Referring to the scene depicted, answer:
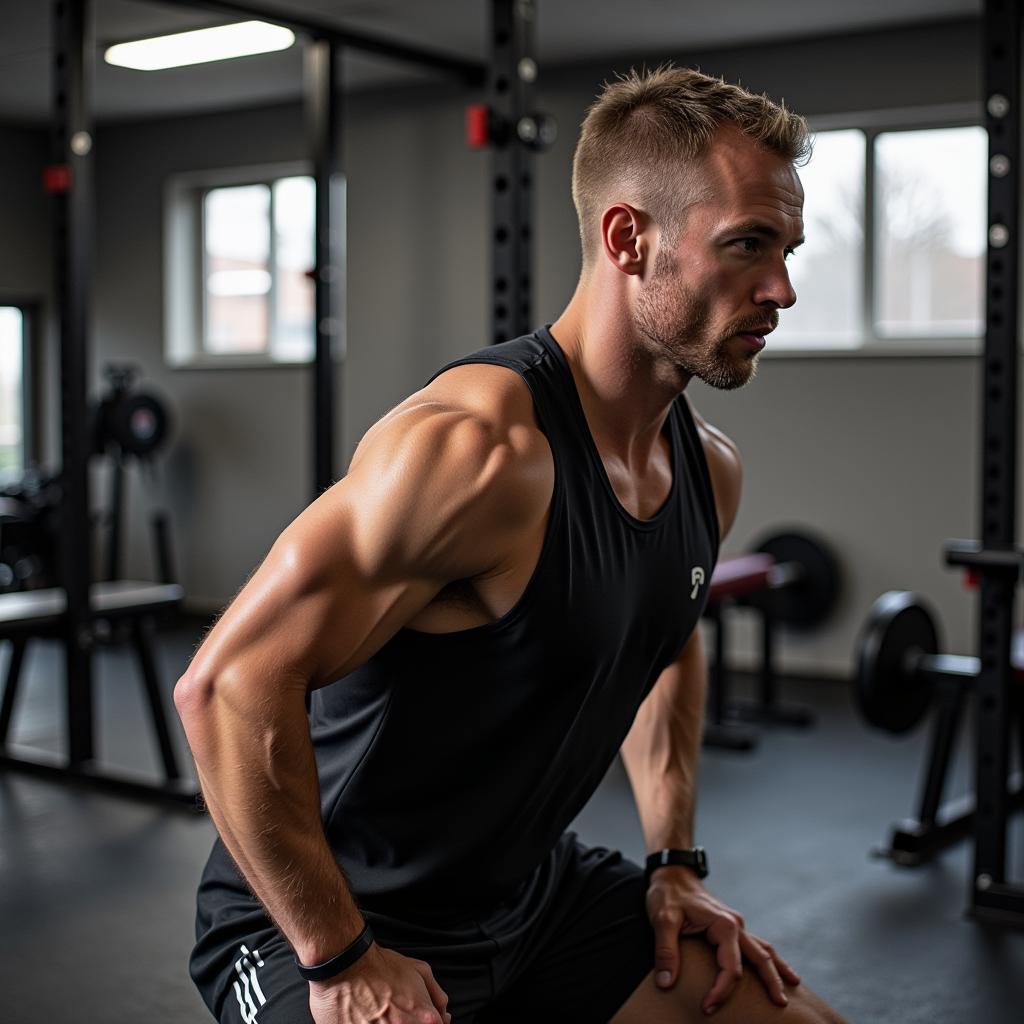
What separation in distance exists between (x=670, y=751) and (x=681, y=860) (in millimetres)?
133

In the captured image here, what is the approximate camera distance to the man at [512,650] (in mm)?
1075

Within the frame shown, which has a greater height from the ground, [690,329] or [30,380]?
[30,380]

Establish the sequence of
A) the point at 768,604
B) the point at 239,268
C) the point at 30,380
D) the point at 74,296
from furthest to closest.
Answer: the point at 30,380 < the point at 239,268 < the point at 768,604 < the point at 74,296

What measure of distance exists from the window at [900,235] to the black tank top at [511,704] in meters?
3.75

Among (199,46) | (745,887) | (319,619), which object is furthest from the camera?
(199,46)

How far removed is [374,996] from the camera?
1.09m

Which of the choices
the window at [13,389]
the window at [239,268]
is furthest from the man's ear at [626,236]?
the window at [13,389]

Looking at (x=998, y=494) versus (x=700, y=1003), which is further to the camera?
(x=998, y=494)

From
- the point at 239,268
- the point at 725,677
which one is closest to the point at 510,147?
the point at 725,677

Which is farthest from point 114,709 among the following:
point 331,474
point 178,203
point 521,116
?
point 178,203

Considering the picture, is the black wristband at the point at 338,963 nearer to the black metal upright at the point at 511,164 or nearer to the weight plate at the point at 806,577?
the black metal upright at the point at 511,164

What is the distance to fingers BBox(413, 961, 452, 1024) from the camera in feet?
3.72

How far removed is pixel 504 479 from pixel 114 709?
12.0 ft

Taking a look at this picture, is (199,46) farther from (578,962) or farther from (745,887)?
(578,962)
